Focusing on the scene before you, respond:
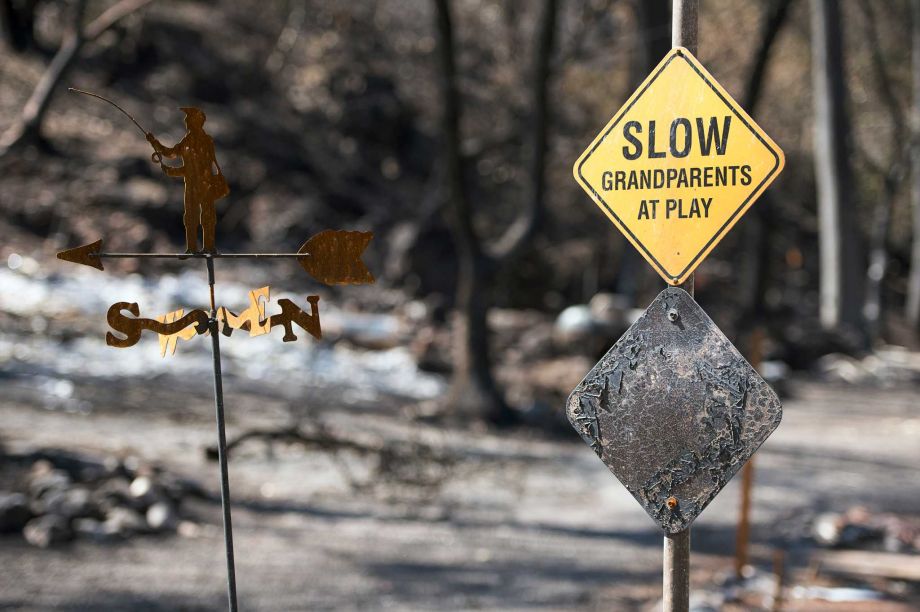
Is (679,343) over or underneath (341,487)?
over

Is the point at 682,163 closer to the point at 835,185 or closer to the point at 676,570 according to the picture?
the point at 676,570

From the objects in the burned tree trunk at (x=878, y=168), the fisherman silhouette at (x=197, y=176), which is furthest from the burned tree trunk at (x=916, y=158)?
the fisherman silhouette at (x=197, y=176)

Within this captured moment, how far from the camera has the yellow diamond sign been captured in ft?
10.3

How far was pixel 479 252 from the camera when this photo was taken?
42.8ft

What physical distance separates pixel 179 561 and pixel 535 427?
6.81 metres

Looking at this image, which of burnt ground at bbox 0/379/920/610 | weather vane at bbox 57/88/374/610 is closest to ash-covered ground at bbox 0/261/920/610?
burnt ground at bbox 0/379/920/610

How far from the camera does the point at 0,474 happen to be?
746 centimetres

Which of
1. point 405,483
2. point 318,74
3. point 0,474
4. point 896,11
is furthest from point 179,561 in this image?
point 896,11

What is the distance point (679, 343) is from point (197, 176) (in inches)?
61.1

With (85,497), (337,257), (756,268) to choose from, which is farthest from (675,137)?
(756,268)

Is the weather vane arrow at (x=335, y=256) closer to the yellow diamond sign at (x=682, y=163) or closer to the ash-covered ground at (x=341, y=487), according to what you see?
the yellow diamond sign at (x=682, y=163)

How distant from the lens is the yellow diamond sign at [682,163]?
10.3ft

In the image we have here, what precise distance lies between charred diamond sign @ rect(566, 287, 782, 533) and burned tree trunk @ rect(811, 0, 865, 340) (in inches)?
813

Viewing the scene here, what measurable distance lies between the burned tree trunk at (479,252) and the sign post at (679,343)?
943cm
